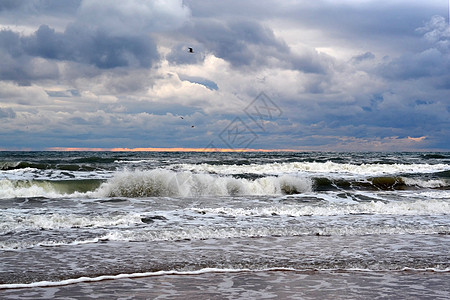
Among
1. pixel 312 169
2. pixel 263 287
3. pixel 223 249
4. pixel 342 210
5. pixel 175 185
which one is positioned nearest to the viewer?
pixel 263 287

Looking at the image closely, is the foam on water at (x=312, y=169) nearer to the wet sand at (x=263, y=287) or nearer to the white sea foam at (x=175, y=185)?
the white sea foam at (x=175, y=185)

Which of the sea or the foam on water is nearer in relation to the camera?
the sea

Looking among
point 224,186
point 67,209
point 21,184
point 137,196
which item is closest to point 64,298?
point 67,209

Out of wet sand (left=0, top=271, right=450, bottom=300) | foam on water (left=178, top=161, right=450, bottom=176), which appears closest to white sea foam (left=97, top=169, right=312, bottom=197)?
foam on water (left=178, top=161, right=450, bottom=176)

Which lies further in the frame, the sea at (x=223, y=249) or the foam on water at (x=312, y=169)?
the foam on water at (x=312, y=169)

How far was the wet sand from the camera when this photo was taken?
5.07 meters

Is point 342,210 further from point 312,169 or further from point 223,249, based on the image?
point 312,169

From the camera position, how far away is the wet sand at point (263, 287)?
16.6 feet

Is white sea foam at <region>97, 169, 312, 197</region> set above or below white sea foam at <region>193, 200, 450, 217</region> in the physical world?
above

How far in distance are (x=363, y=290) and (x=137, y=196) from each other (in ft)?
39.8

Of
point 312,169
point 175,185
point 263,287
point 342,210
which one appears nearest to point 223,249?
point 263,287

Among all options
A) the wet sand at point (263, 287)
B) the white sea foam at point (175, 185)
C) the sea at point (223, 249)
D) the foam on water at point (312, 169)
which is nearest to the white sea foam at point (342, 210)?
the sea at point (223, 249)

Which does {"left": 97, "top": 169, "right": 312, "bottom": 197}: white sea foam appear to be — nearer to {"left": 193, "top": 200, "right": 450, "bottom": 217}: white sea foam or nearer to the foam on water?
{"left": 193, "top": 200, "right": 450, "bottom": 217}: white sea foam

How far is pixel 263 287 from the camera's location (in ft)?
17.8
